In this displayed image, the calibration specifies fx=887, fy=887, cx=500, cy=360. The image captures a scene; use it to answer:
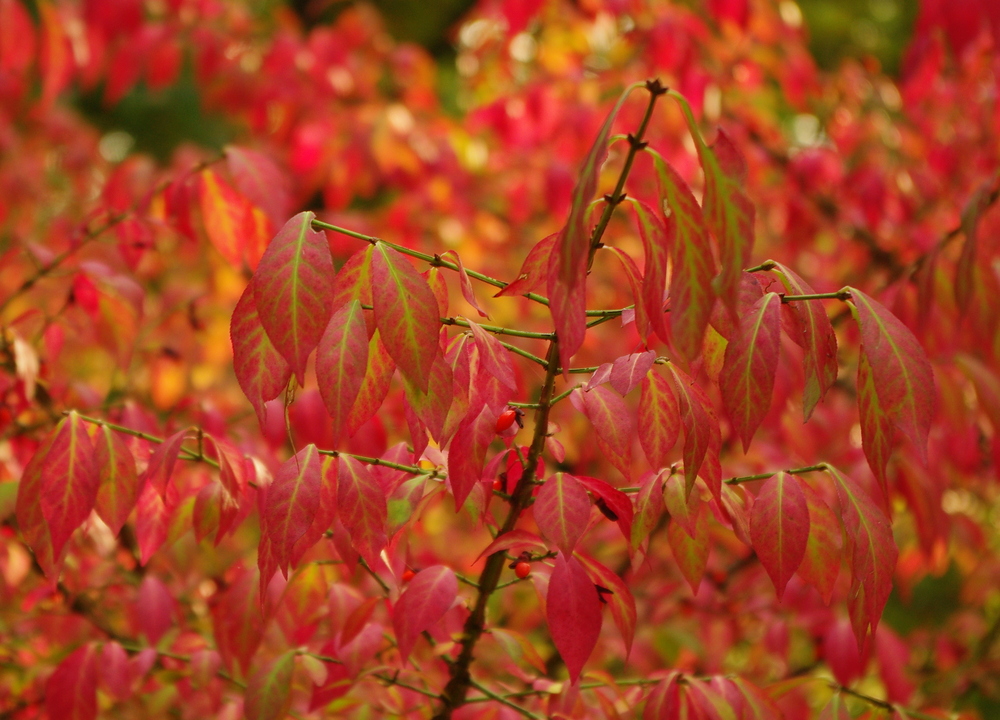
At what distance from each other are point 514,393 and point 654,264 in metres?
0.19

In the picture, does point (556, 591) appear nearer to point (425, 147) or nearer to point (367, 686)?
point (367, 686)

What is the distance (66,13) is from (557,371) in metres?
→ 2.69

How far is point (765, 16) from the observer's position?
313 centimetres

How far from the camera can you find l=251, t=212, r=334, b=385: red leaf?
734 millimetres

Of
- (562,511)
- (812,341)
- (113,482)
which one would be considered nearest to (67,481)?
(113,482)

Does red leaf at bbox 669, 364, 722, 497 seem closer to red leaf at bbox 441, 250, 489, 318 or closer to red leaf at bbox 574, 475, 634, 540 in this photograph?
red leaf at bbox 574, 475, 634, 540

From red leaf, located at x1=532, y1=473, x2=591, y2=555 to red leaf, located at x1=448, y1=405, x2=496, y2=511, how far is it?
67mm

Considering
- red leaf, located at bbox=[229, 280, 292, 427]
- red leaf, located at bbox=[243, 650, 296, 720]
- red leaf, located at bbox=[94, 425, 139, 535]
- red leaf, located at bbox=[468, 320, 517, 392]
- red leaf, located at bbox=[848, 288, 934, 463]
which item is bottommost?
red leaf, located at bbox=[243, 650, 296, 720]

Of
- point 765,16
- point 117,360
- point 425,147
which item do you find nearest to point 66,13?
point 425,147

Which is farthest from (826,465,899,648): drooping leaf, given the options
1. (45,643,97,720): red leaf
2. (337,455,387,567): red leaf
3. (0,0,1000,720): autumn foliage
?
(45,643,97,720): red leaf

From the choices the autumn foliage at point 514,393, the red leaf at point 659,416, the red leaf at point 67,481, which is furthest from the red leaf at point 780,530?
the red leaf at point 67,481

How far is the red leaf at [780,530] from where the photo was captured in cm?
85

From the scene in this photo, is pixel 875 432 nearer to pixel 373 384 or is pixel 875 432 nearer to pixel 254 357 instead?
pixel 373 384

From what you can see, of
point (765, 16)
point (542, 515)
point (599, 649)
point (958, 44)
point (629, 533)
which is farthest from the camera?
point (765, 16)
